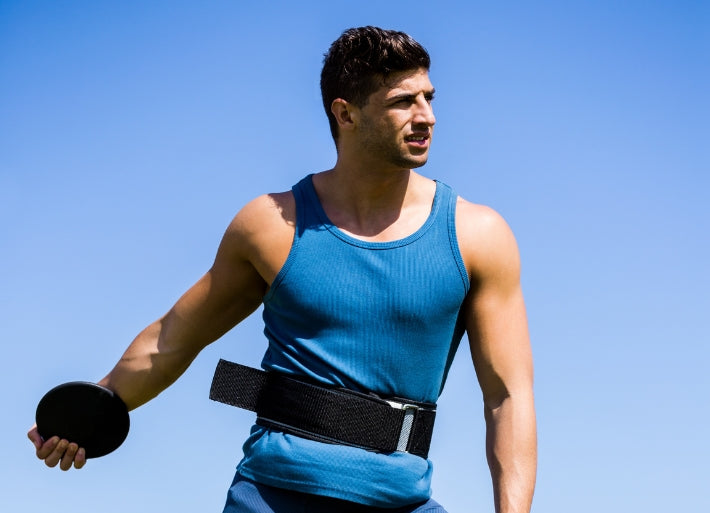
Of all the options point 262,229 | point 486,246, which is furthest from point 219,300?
point 486,246

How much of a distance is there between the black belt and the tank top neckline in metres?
0.64

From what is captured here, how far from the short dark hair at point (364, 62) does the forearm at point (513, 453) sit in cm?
149

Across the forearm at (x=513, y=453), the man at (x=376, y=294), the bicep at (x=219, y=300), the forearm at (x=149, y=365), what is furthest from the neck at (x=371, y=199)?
the forearm at (x=149, y=365)

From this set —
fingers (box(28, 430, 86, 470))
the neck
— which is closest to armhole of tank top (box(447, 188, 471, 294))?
the neck

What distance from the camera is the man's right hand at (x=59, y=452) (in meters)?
5.70

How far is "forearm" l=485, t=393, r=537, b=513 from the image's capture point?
497 centimetres

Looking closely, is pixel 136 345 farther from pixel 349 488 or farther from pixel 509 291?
pixel 509 291

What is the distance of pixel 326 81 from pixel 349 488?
1.95 meters

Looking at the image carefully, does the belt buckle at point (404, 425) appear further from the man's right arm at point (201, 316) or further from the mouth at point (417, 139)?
the mouth at point (417, 139)

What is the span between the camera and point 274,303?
5.20m

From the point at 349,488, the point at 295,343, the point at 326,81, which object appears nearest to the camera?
the point at 349,488

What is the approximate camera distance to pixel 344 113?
5.43 m

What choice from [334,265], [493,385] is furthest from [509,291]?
[334,265]

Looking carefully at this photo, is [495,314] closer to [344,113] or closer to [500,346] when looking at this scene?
[500,346]
